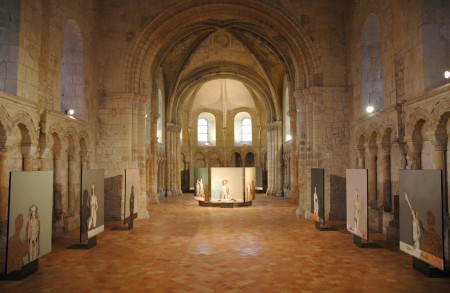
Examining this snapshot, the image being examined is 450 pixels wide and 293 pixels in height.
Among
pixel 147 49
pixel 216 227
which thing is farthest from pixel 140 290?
pixel 147 49

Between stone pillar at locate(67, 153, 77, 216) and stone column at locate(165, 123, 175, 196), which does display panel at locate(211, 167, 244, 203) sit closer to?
stone column at locate(165, 123, 175, 196)

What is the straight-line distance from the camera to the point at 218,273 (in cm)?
698

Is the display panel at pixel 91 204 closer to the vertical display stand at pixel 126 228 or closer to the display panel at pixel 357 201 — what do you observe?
the vertical display stand at pixel 126 228

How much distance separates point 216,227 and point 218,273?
534 centimetres

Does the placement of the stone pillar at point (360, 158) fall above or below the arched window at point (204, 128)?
below

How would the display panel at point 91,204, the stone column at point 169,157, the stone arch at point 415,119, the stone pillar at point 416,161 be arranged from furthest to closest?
1. the stone column at point 169,157
2. the stone pillar at point 416,161
3. the display panel at point 91,204
4. the stone arch at point 415,119

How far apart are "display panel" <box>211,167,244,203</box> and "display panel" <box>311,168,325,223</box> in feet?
24.4

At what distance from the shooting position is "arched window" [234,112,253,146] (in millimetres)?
33344

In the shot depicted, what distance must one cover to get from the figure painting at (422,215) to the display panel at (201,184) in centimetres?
1388

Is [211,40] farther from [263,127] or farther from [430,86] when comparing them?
[430,86]

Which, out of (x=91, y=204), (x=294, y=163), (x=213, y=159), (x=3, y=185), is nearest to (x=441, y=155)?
(x=91, y=204)

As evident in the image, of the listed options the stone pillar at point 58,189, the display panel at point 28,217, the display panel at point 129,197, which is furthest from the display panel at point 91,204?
the stone pillar at point 58,189

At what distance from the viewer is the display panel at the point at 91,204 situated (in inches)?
347

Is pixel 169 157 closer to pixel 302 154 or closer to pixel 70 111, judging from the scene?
pixel 302 154
